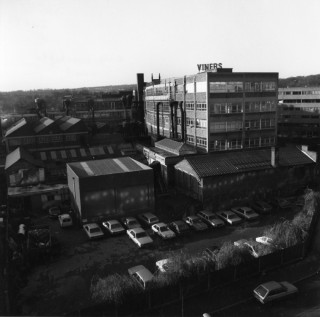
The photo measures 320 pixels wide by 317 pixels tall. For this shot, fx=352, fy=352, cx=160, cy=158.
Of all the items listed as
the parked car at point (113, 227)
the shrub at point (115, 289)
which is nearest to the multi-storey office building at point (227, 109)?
the parked car at point (113, 227)

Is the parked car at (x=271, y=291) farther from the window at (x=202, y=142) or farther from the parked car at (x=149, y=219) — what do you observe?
the window at (x=202, y=142)

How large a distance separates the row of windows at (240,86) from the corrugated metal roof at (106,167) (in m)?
13.7

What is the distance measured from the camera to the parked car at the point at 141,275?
2052 cm

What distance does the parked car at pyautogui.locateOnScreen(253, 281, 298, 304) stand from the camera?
19.4 meters

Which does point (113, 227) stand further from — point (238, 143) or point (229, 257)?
point (238, 143)

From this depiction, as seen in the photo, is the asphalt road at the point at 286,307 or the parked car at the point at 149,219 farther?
the parked car at the point at 149,219

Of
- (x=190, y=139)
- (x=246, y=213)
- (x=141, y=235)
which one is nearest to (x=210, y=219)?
(x=246, y=213)

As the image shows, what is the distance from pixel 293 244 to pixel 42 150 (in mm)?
41139

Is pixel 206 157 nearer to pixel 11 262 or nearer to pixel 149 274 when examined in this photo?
pixel 149 274

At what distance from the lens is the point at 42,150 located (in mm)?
54062

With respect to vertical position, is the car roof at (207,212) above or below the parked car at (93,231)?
below

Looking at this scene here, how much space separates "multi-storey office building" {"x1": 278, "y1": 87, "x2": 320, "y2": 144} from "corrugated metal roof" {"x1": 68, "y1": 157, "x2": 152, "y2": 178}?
4812cm

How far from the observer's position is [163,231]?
28844 mm

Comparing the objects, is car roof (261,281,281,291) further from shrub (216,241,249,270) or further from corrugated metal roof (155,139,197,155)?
corrugated metal roof (155,139,197,155)
